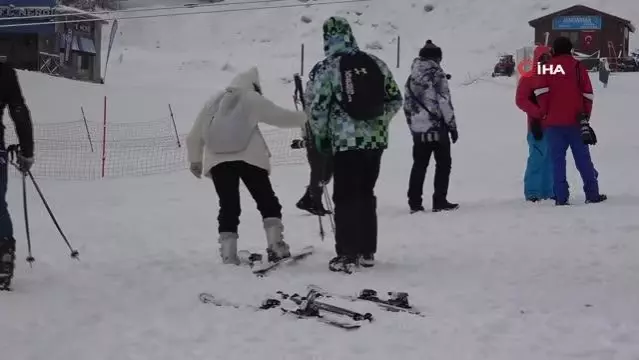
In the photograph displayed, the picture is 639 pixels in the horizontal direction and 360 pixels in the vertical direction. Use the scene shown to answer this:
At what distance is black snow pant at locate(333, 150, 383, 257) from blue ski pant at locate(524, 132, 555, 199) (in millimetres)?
3162

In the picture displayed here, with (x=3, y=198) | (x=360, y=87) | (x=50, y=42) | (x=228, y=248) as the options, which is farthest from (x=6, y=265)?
(x=50, y=42)

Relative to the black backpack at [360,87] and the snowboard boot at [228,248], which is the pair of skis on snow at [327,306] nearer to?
the snowboard boot at [228,248]

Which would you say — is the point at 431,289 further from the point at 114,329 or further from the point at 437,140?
the point at 437,140

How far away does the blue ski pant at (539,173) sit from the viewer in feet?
24.2

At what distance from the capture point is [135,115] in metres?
21.2

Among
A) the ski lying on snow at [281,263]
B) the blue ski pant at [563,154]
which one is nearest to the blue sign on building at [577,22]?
the blue ski pant at [563,154]

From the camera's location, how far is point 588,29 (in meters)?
33.5

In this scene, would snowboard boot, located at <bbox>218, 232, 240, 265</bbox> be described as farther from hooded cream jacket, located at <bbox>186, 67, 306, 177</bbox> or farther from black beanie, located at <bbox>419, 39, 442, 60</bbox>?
black beanie, located at <bbox>419, 39, 442, 60</bbox>

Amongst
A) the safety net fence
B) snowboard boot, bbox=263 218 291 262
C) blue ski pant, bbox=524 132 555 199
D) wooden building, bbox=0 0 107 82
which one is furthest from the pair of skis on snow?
wooden building, bbox=0 0 107 82

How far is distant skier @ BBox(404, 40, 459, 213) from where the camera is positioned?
23.5 ft

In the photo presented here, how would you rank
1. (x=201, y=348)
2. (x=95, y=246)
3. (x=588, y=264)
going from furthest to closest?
(x=95, y=246) → (x=588, y=264) → (x=201, y=348)

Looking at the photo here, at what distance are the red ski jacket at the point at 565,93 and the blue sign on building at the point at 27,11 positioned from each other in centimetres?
2194

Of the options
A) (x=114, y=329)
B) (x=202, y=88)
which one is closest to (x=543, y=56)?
(x=114, y=329)

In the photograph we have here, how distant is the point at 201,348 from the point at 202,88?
24767 millimetres
